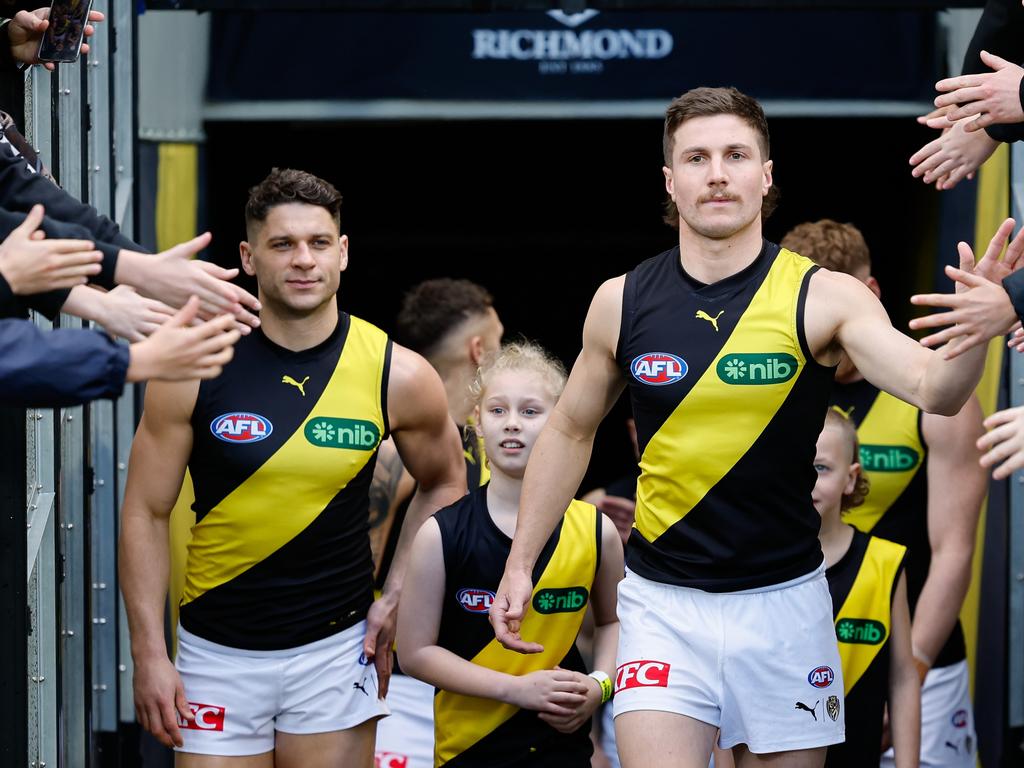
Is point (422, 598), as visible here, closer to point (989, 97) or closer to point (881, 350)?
point (881, 350)

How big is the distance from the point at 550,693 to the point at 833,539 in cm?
99

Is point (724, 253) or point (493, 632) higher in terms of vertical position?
point (724, 253)


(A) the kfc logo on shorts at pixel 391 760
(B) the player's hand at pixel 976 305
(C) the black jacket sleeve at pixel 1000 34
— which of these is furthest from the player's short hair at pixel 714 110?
(A) the kfc logo on shorts at pixel 391 760

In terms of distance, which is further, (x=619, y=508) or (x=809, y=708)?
(x=619, y=508)

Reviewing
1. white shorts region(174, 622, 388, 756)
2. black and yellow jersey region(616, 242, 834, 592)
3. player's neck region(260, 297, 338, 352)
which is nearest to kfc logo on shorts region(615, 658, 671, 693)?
black and yellow jersey region(616, 242, 834, 592)

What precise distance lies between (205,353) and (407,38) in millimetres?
4107

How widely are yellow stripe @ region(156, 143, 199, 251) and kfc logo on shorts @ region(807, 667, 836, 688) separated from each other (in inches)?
148

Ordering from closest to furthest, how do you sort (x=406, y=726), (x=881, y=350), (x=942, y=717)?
(x=881, y=350), (x=942, y=717), (x=406, y=726)

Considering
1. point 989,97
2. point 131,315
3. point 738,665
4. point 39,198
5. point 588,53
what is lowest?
point 738,665

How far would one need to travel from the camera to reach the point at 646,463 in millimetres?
4062

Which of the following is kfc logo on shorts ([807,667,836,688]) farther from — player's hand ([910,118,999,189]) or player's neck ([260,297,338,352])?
player's neck ([260,297,338,352])

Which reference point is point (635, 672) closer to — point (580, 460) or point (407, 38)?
point (580, 460)

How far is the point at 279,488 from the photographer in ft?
14.5

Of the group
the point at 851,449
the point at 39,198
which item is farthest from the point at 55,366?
the point at 851,449
